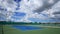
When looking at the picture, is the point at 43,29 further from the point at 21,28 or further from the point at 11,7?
the point at 11,7

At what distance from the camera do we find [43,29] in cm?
213

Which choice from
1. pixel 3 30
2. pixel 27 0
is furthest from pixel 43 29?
pixel 3 30

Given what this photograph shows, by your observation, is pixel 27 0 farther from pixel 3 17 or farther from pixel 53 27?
pixel 53 27

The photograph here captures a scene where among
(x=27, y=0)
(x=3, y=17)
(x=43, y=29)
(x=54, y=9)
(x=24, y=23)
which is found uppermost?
(x=27, y=0)

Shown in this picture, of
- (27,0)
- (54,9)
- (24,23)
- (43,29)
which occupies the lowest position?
(43,29)

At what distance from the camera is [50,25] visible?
2125mm

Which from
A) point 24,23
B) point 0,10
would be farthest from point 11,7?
point 24,23

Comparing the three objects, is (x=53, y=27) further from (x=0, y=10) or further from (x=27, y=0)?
(x=0, y=10)

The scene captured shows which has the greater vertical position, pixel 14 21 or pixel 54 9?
pixel 54 9

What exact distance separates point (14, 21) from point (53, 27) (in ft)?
2.73

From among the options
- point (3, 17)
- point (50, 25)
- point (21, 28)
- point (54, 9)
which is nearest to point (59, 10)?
point (54, 9)

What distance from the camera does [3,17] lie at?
2158mm

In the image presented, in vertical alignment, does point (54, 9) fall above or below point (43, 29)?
above

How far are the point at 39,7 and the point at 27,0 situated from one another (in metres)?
0.29
